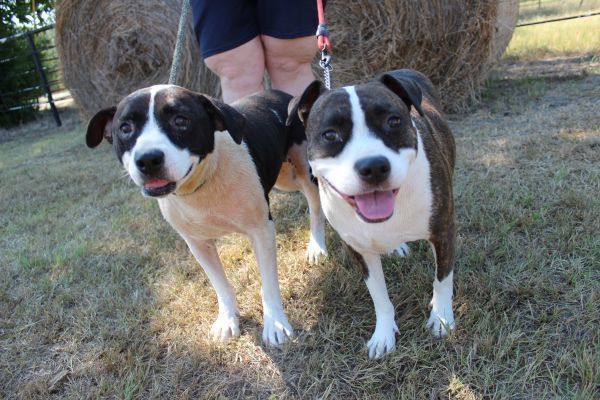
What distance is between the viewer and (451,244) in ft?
7.38

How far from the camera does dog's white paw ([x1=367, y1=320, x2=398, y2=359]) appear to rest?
7.22 feet

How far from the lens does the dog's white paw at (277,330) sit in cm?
243

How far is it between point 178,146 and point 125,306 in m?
1.22

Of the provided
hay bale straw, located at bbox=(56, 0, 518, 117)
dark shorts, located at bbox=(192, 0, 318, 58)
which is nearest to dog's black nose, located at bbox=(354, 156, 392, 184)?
dark shorts, located at bbox=(192, 0, 318, 58)

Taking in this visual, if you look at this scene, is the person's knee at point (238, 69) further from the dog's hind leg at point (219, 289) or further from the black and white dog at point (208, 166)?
the dog's hind leg at point (219, 289)

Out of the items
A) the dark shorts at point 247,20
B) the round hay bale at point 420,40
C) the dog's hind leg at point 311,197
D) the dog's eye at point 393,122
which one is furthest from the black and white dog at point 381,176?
the round hay bale at point 420,40

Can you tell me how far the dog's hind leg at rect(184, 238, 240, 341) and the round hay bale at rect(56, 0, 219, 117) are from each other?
4443 mm

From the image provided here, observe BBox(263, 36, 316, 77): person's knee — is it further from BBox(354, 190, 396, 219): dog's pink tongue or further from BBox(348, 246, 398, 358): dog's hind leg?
BBox(354, 190, 396, 219): dog's pink tongue

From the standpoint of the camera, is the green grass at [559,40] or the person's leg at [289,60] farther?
the green grass at [559,40]

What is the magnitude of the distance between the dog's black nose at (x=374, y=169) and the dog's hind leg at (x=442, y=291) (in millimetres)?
547

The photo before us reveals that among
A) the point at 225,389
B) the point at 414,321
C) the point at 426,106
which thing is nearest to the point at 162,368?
the point at 225,389

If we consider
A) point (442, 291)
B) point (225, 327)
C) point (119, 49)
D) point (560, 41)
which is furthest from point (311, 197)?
point (560, 41)

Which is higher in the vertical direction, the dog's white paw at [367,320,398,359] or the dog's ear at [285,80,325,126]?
the dog's ear at [285,80,325,126]

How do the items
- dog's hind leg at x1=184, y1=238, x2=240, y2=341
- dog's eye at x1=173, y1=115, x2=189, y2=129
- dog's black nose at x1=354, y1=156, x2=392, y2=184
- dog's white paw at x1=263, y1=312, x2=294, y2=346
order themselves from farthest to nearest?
dog's hind leg at x1=184, y1=238, x2=240, y2=341
dog's white paw at x1=263, y1=312, x2=294, y2=346
dog's eye at x1=173, y1=115, x2=189, y2=129
dog's black nose at x1=354, y1=156, x2=392, y2=184
